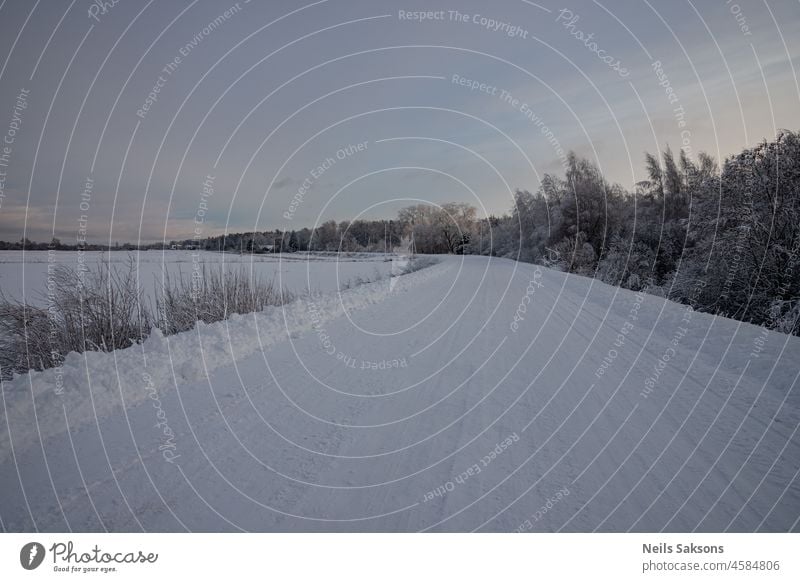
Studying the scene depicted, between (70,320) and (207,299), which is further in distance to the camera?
(207,299)

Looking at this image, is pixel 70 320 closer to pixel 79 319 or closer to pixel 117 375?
pixel 79 319

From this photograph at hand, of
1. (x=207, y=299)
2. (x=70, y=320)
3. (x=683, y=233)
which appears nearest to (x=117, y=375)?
(x=70, y=320)

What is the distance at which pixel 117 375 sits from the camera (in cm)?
472

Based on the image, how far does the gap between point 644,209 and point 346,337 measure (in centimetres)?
3235

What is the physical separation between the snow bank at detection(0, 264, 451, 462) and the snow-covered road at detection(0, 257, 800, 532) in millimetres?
26

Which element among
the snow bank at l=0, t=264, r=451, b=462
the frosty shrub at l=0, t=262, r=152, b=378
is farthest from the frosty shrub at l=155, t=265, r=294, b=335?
the snow bank at l=0, t=264, r=451, b=462

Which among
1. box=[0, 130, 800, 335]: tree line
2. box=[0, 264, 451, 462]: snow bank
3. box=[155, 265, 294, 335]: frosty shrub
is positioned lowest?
box=[0, 264, 451, 462]: snow bank

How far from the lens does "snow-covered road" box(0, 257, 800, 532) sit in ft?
8.54

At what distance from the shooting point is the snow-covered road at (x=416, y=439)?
260 centimetres

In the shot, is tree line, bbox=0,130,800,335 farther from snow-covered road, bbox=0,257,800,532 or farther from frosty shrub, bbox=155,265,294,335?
snow-covered road, bbox=0,257,800,532

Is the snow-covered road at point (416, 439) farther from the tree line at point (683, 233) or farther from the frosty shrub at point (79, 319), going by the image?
the tree line at point (683, 233)

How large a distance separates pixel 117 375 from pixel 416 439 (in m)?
3.58

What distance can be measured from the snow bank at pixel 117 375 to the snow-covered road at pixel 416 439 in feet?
0.08
